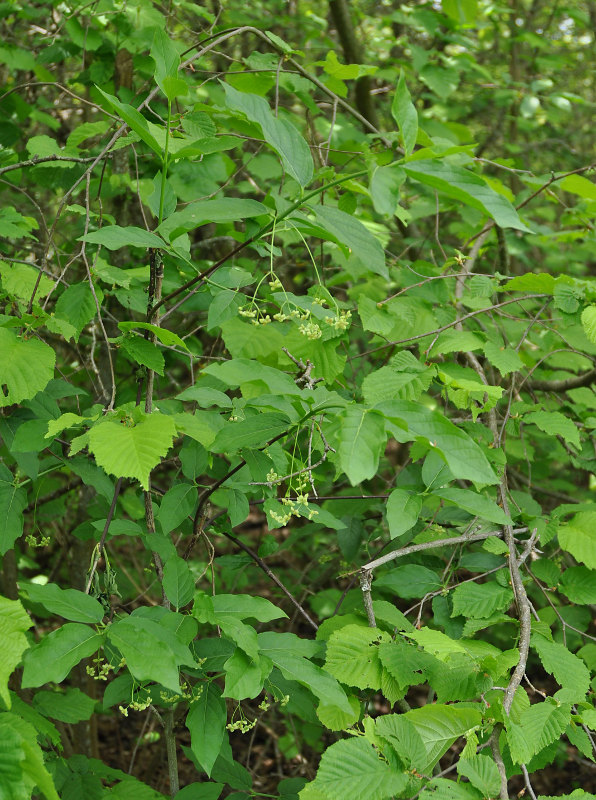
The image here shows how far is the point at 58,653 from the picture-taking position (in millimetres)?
1427

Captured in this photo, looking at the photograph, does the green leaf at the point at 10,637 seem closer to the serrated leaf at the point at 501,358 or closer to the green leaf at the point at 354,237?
the green leaf at the point at 354,237

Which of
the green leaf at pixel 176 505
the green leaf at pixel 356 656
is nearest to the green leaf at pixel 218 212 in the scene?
the green leaf at pixel 176 505

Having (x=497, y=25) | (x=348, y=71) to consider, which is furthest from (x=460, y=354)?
(x=497, y=25)

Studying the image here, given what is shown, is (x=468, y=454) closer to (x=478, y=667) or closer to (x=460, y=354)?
(x=478, y=667)

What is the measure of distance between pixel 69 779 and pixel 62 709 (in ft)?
0.66

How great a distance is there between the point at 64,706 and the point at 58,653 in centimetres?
103

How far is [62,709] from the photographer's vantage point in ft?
7.48

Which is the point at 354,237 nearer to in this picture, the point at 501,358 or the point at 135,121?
the point at 135,121

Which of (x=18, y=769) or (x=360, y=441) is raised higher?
(x=360, y=441)

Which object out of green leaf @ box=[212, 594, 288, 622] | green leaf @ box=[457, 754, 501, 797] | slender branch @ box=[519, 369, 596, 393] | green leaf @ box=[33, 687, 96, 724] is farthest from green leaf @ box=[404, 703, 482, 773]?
slender branch @ box=[519, 369, 596, 393]

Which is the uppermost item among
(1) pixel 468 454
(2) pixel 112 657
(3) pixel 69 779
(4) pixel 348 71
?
(4) pixel 348 71

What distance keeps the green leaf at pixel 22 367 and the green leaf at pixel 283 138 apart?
79 cm

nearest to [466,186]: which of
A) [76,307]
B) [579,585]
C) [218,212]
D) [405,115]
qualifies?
[405,115]

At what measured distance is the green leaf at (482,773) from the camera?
4.45 ft
